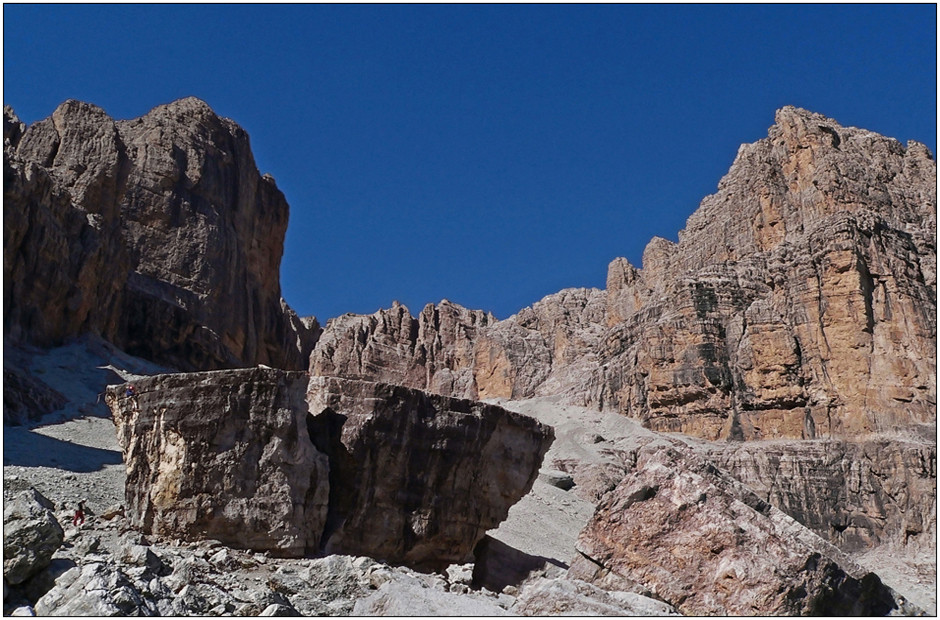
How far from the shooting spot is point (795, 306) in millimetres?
64938

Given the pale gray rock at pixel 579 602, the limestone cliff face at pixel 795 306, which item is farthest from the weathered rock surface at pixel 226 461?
the limestone cliff face at pixel 795 306

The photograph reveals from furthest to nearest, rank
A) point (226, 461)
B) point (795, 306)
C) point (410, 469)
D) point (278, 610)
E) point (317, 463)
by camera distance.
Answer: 1. point (795, 306)
2. point (410, 469)
3. point (317, 463)
4. point (226, 461)
5. point (278, 610)

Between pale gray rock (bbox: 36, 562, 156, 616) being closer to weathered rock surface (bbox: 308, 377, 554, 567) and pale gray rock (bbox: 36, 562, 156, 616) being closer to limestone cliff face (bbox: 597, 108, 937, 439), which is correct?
weathered rock surface (bbox: 308, 377, 554, 567)

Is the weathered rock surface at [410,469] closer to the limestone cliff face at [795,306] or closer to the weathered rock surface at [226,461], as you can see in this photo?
the weathered rock surface at [226,461]

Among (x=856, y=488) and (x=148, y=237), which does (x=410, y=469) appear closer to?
(x=856, y=488)

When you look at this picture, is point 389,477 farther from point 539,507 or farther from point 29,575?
point 539,507

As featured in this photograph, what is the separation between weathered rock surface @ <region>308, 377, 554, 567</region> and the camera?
18.2 metres

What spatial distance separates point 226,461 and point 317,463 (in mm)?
1746

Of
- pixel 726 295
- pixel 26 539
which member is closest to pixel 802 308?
pixel 726 295

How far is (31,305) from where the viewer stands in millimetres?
40688

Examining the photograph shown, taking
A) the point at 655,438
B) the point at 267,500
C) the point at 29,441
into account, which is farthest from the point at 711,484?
the point at 655,438

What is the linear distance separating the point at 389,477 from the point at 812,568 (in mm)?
8295

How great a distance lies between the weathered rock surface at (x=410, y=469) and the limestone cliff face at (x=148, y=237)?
2589 cm

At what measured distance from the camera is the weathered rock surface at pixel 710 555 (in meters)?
13.0
